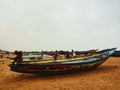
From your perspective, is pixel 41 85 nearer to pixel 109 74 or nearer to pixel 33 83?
pixel 33 83

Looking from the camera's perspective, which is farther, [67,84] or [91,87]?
[67,84]

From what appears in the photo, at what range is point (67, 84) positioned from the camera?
11.9 meters

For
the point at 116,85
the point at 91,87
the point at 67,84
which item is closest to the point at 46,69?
the point at 67,84

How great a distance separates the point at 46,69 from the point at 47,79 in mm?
793

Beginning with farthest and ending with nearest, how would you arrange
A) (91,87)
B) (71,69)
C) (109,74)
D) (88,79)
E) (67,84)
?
(71,69) < (109,74) < (88,79) < (67,84) < (91,87)

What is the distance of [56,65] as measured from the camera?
14.1 metres

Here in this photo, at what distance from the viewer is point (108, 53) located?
1692 centimetres

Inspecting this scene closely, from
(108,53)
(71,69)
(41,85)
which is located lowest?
(41,85)

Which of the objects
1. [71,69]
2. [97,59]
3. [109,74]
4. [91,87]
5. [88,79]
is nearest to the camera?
[91,87]

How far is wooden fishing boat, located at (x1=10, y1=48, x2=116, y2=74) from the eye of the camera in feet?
45.3

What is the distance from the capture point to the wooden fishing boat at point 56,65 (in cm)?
1381

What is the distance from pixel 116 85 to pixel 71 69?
4.43m

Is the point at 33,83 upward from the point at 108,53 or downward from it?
downward

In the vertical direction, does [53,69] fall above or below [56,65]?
below
